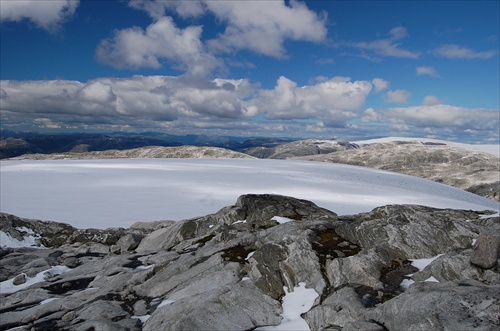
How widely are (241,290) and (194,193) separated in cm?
2956

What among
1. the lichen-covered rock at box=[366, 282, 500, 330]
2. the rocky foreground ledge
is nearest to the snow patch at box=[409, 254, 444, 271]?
the rocky foreground ledge

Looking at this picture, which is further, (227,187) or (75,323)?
(227,187)

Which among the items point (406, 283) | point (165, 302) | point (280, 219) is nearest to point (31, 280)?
point (165, 302)

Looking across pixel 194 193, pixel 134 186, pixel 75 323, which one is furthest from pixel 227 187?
pixel 75 323

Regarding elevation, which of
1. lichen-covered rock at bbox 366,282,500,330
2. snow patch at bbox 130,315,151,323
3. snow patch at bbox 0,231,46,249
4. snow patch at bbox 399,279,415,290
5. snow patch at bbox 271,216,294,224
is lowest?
snow patch at bbox 0,231,46,249

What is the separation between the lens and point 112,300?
1858cm

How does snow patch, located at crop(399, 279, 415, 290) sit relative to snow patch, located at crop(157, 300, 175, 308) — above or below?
above

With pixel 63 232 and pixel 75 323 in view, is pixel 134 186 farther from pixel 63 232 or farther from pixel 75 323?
pixel 75 323

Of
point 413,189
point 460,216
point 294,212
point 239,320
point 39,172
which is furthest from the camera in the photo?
point 39,172

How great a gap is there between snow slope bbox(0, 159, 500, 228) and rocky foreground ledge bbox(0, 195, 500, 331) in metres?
9.14

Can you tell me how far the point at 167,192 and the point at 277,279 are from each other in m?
31.2

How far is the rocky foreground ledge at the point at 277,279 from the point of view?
12078mm

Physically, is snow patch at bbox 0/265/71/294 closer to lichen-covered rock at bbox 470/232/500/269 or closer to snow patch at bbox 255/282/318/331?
snow patch at bbox 255/282/318/331

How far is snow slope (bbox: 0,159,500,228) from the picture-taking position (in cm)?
3766
